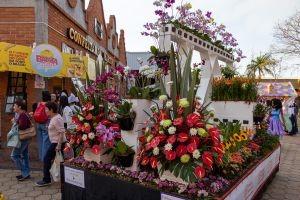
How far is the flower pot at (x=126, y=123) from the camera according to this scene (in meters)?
4.19

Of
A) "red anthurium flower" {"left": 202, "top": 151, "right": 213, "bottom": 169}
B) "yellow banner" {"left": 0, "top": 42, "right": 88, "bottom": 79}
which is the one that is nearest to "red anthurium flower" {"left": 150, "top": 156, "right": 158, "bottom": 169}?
"red anthurium flower" {"left": 202, "top": 151, "right": 213, "bottom": 169}

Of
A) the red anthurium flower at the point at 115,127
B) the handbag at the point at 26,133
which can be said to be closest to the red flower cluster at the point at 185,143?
the red anthurium flower at the point at 115,127

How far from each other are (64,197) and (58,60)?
18.0 ft

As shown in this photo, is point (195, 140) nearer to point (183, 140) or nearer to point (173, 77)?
point (183, 140)

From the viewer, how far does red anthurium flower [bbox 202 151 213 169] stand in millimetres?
3242

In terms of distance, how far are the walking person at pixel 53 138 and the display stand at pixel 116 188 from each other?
131cm

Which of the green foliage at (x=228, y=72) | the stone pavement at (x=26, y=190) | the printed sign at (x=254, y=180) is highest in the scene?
the green foliage at (x=228, y=72)

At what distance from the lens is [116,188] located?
12.8ft

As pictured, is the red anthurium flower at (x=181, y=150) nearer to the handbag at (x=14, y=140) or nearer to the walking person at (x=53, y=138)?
the walking person at (x=53, y=138)

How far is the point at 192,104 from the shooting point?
365cm

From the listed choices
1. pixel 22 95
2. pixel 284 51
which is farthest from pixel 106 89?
pixel 284 51

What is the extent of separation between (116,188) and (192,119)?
1.31m

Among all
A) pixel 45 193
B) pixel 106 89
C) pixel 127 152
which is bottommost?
pixel 45 193

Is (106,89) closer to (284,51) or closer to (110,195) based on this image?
(110,195)
